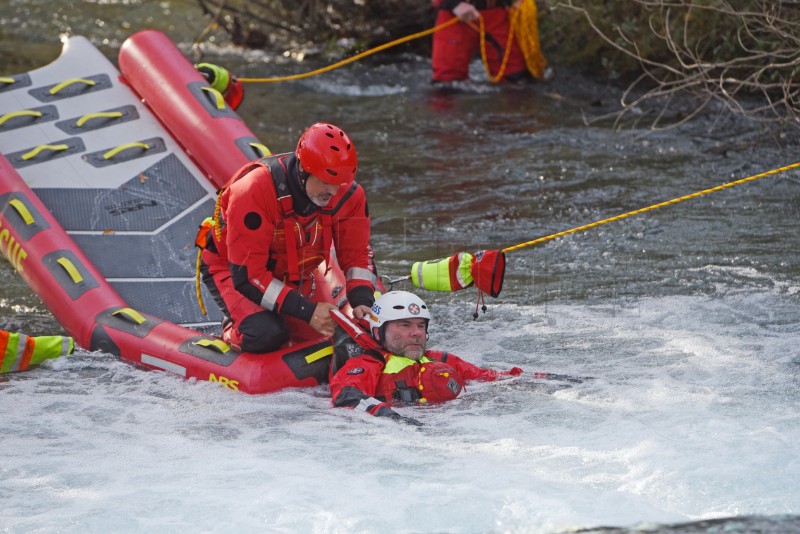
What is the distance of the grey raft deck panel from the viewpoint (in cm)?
647

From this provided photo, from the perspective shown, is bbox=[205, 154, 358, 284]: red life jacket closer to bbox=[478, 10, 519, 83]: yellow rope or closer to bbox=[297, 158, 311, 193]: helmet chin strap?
bbox=[297, 158, 311, 193]: helmet chin strap

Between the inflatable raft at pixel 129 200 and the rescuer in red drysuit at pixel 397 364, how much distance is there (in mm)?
312

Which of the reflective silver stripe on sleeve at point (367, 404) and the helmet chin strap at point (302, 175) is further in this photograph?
the helmet chin strap at point (302, 175)

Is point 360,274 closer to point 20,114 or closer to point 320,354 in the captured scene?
point 320,354

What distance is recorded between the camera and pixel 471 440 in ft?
15.5

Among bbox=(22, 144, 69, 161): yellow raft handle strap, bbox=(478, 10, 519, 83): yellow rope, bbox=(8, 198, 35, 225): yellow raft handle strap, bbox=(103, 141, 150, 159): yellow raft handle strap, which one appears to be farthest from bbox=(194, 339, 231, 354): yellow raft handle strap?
bbox=(478, 10, 519, 83): yellow rope

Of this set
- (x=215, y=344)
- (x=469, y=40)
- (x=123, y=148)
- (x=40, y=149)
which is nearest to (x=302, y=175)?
(x=215, y=344)

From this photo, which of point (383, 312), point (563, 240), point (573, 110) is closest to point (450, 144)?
point (573, 110)

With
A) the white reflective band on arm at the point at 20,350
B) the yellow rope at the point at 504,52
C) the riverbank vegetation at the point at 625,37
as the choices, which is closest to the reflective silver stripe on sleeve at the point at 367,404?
the white reflective band on arm at the point at 20,350

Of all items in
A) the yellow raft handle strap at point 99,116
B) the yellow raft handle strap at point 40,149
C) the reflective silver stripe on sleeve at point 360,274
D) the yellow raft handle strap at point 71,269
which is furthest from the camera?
the yellow raft handle strap at point 99,116

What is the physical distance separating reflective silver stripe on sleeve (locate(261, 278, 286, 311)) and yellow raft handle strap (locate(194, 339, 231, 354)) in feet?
1.15

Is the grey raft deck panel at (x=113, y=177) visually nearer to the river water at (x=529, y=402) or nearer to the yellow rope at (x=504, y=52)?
the river water at (x=529, y=402)

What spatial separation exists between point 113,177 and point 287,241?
223cm

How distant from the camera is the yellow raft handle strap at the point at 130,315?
5789 millimetres
